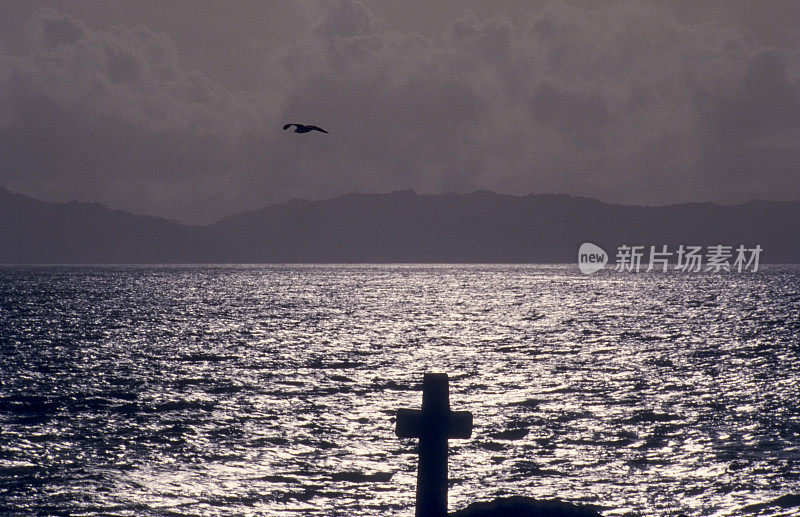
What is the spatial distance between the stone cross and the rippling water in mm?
8538

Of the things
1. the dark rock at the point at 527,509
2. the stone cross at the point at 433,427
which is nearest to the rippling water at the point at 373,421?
the dark rock at the point at 527,509

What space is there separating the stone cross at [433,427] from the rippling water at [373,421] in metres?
8.54

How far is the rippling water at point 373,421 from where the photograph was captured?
18391mm

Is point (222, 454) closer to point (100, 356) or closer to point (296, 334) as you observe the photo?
point (100, 356)

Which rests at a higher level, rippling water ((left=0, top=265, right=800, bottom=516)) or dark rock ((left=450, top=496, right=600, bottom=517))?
dark rock ((left=450, top=496, right=600, bottom=517))

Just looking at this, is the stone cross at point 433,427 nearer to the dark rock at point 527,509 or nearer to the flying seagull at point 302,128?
the dark rock at point 527,509

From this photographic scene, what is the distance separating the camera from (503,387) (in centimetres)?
3519

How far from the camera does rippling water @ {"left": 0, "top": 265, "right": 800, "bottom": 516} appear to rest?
1839 cm

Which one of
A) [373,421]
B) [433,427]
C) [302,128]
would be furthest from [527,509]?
[373,421]

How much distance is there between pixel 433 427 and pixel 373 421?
1829cm

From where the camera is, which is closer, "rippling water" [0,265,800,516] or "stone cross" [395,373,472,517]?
"stone cross" [395,373,472,517]

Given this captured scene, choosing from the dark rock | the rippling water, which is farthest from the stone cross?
the rippling water

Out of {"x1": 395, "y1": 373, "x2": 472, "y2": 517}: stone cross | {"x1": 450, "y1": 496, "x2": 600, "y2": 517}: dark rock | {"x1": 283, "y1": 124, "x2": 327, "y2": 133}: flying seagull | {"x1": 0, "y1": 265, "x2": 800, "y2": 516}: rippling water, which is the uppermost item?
{"x1": 283, "y1": 124, "x2": 327, "y2": 133}: flying seagull

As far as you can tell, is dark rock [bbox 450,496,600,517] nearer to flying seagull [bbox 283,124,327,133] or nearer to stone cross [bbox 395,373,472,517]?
stone cross [bbox 395,373,472,517]
